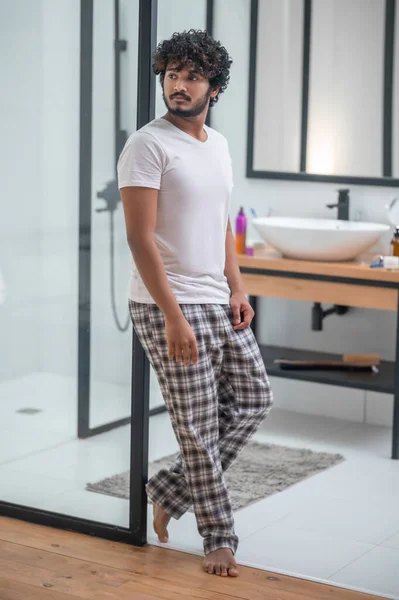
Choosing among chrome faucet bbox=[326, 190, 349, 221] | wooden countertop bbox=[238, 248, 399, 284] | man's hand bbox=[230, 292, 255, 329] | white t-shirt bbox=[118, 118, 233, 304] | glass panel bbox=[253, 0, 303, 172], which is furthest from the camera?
glass panel bbox=[253, 0, 303, 172]

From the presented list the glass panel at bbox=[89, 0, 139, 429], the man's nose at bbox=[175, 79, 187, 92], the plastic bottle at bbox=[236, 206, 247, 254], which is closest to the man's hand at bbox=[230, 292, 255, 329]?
the glass panel at bbox=[89, 0, 139, 429]

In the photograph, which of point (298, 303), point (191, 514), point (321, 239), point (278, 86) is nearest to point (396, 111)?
point (278, 86)

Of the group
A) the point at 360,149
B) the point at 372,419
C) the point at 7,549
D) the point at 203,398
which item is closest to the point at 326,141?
the point at 360,149

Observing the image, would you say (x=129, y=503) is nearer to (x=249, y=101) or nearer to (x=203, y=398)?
(x=203, y=398)

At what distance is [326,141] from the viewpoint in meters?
4.55

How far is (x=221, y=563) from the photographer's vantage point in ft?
9.14

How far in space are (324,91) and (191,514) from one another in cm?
211

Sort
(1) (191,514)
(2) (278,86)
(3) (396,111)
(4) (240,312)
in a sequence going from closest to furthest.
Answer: (4) (240,312)
(1) (191,514)
(3) (396,111)
(2) (278,86)

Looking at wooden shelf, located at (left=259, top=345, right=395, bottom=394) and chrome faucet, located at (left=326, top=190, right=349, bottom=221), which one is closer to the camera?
wooden shelf, located at (left=259, top=345, right=395, bottom=394)

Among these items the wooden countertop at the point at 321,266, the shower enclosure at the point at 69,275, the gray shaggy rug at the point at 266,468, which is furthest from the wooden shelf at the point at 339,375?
the shower enclosure at the point at 69,275

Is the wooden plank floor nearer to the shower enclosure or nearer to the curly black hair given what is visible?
the shower enclosure

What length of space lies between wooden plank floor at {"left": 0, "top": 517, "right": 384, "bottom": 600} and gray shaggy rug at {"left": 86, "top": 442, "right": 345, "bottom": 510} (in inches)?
22.3

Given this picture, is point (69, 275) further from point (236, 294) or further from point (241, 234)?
point (241, 234)

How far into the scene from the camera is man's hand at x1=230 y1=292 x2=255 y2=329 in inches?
112
